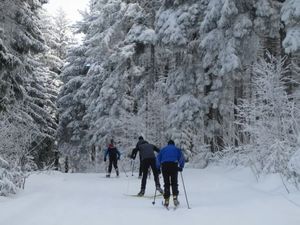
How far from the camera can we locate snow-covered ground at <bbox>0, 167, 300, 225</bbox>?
9344 mm

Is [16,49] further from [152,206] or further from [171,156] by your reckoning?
[152,206]

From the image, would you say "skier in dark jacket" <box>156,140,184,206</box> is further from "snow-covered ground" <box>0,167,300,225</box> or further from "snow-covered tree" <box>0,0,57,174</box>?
"snow-covered tree" <box>0,0,57,174</box>

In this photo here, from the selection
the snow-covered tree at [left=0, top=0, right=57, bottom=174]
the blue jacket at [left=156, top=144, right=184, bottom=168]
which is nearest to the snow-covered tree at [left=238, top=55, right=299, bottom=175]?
the blue jacket at [left=156, top=144, right=184, bottom=168]

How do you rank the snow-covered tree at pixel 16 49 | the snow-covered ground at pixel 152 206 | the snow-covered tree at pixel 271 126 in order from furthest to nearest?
the snow-covered tree at pixel 16 49 < the snow-covered tree at pixel 271 126 < the snow-covered ground at pixel 152 206

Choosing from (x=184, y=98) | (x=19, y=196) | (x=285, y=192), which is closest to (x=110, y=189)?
(x=19, y=196)

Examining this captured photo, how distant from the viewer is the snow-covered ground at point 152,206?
9.34m

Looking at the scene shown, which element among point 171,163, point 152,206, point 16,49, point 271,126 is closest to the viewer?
point 152,206

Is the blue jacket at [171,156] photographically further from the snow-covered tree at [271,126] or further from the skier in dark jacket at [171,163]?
the snow-covered tree at [271,126]

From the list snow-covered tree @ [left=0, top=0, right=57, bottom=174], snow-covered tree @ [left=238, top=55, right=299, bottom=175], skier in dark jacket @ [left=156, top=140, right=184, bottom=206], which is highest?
snow-covered tree @ [left=0, top=0, right=57, bottom=174]

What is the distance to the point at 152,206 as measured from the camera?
11789mm

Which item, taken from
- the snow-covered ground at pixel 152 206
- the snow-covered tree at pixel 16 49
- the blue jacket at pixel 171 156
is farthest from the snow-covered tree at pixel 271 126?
the snow-covered tree at pixel 16 49

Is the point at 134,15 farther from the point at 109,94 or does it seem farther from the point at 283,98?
the point at 283,98

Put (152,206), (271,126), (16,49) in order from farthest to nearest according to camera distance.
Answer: (16,49) < (271,126) < (152,206)

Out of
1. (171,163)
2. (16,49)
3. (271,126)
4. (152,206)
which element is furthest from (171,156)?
(16,49)
